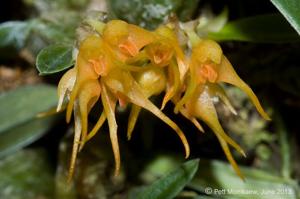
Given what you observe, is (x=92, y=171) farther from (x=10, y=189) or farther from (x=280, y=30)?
(x=280, y=30)

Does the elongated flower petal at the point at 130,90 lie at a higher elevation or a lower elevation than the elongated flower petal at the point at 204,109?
higher

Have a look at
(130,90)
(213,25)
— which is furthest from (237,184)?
(130,90)

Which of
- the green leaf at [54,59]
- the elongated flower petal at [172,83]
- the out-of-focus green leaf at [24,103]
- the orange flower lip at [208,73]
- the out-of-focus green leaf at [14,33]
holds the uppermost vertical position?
the orange flower lip at [208,73]

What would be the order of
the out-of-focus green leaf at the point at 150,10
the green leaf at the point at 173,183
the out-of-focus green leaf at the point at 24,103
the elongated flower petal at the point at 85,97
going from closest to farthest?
the elongated flower petal at the point at 85,97, the green leaf at the point at 173,183, the out-of-focus green leaf at the point at 150,10, the out-of-focus green leaf at the point at 24,103

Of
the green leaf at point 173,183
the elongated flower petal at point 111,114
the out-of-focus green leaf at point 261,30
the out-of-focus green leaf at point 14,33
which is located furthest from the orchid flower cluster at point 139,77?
the out-of-focus green leaf at point 14,33

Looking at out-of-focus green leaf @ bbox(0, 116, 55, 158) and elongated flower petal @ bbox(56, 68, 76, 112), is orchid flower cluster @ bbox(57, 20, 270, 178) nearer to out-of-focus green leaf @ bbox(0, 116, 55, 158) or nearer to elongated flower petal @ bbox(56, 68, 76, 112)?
elongated flower petal @ bbox(56, 68, 76, 112)

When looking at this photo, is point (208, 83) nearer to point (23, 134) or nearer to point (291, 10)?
point (291, 10)

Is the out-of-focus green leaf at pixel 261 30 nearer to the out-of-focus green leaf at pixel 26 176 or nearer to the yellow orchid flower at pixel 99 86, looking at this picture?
the yellow orchid flower at pixel 99 86

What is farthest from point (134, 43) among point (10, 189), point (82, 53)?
point (10, 189)
